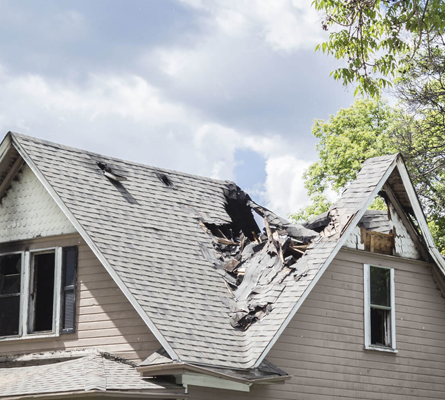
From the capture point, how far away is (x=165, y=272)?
12.9 m

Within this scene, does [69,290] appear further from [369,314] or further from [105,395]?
[369,314]

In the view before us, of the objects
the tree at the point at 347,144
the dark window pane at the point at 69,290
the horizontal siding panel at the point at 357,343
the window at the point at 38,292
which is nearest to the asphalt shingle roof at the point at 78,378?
the dark window pane at the point at 69,290

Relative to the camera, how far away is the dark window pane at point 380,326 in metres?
14.4

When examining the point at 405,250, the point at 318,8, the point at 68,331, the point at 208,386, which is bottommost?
the point at 208,386

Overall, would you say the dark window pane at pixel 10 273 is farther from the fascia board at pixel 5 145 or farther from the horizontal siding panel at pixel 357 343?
the horizontal siding panel at pixel 357 343

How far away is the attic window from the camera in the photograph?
14.8 metres

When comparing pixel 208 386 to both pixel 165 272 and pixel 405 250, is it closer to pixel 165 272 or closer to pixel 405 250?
pixel 165 272

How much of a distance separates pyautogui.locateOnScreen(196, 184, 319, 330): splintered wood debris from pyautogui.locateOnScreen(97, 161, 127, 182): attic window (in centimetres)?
190

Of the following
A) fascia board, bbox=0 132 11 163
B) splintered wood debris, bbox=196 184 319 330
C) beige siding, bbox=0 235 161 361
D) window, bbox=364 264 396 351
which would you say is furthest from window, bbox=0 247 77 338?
window, bbox=364 264 396 351

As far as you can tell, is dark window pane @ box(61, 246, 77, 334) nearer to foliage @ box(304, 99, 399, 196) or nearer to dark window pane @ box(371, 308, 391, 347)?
dark window pane @ box(371, 308, 391, 347)

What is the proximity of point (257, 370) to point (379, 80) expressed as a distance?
16.1 feet

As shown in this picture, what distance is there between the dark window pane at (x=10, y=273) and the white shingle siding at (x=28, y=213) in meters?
0.36

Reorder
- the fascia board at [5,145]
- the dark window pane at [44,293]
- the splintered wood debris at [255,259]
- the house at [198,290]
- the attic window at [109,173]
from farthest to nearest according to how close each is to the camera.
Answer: the attic window at [109,173], the dark window pane at [44,293], the fascia board at [5,145], the splintered wood debris at [255,259], the house at [198,290]

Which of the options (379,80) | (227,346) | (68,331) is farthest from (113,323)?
(379,80)
